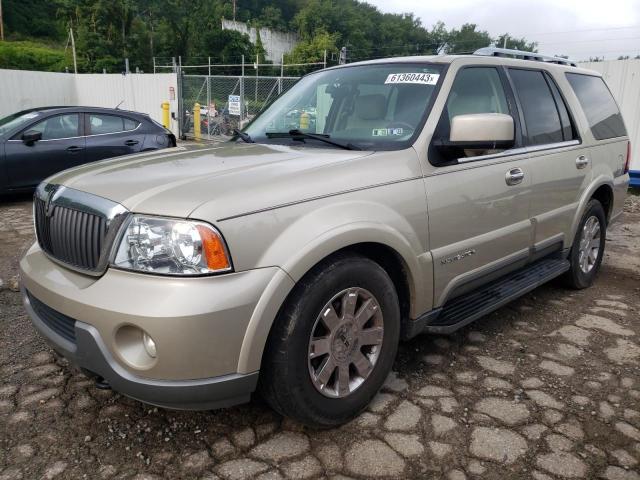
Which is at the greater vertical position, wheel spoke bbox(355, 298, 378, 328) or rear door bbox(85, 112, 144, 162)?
rear door bbox(85, 112, 144, 162)

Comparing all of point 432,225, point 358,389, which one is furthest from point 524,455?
point 432,225

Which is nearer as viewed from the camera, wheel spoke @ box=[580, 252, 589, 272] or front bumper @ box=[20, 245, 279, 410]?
front bumper @ box=[20, 245, 279, 410]

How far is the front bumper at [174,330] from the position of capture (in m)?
1.98

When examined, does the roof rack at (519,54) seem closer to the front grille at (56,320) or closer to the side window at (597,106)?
the side window at (597,106)

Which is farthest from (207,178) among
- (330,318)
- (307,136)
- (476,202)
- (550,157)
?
(550,157)

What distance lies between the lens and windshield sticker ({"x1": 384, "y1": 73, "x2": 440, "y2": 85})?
3.13 metres

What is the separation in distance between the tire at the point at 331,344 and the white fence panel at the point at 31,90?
61.6ft

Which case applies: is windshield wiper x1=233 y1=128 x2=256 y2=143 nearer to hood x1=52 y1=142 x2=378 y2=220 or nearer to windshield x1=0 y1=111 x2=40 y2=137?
hood x1=52 y1=142 x2=378 y2=220

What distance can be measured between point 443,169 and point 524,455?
1481 millimetres

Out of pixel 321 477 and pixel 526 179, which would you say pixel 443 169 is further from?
pixel 321 477

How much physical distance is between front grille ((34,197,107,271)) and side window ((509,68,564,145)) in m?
2.82

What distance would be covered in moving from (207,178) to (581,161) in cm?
311

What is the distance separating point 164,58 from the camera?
190ft

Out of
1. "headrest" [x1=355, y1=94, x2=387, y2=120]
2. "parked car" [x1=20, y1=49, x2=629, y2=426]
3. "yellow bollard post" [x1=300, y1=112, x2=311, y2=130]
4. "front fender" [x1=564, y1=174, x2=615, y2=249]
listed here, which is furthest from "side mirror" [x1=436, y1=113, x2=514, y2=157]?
"front fender" [x1=564, y1=174, x2=615, y2=249]
